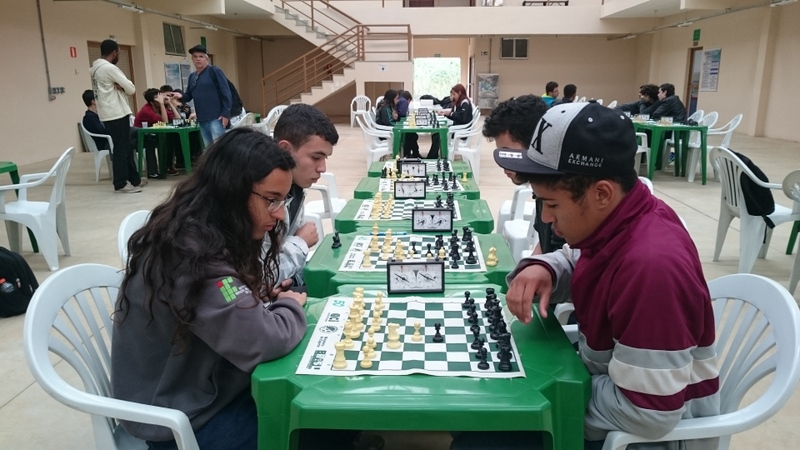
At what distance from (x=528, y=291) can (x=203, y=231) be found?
74 centimetres

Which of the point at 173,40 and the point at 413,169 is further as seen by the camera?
the point at 173,40

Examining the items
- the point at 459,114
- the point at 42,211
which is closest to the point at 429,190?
the point at 42,211

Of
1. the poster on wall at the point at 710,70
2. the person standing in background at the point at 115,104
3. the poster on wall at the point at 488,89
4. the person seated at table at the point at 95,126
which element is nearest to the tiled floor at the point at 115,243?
the person standing in background at the point at 115,104

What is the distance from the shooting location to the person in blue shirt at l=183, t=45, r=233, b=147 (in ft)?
21.1

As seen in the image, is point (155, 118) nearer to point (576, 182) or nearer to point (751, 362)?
point (576, 182)

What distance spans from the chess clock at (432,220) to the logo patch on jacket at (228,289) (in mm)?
1261

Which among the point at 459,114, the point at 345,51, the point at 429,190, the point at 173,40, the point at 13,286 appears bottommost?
the point at 13,286

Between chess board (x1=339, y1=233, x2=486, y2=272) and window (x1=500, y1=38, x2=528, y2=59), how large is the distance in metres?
16.0

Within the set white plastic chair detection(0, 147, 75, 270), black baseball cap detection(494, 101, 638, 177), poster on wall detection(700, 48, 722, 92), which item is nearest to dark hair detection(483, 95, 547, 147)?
black baseball cap detection(494, 101, 638, 177)

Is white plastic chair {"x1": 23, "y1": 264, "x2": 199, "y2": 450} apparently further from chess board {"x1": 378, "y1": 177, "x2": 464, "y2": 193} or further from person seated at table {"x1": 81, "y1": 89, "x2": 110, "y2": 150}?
person seated at table {"x1": 81, "y1": 89, "x2": 110, "y2": 150}

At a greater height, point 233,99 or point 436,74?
point 436,74

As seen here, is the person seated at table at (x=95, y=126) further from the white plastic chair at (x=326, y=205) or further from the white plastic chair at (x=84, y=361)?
the white plastic chair at (x=84, y=361)

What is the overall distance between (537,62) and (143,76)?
1092 centimetres

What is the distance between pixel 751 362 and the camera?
1.38 m
